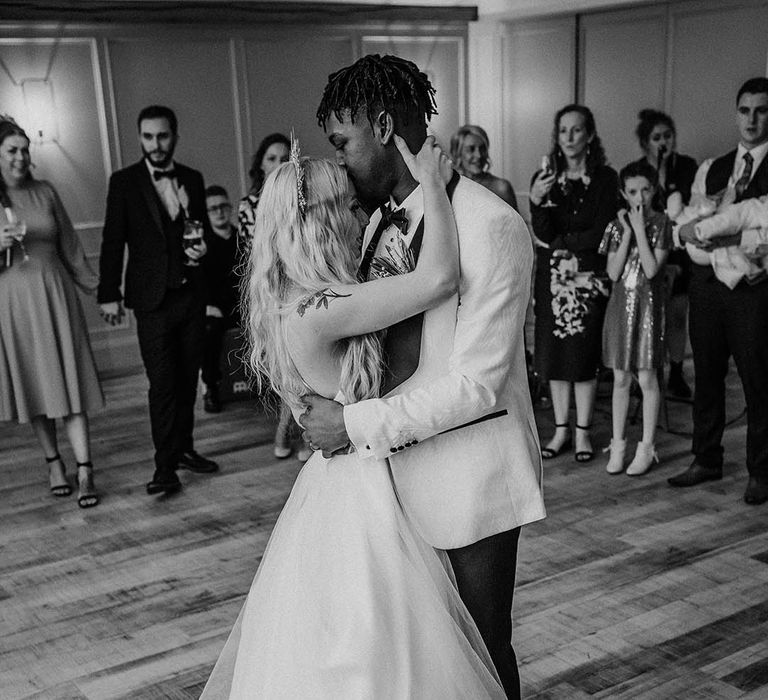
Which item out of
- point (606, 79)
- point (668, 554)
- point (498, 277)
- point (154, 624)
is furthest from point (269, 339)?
point (606, 79)

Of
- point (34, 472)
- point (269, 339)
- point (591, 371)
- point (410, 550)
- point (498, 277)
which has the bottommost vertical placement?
point (34, 472)

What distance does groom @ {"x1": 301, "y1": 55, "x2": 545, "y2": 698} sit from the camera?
69.7 inches

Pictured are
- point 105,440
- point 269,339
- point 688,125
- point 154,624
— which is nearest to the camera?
point 269,339

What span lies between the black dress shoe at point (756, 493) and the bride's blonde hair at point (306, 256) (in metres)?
2.79

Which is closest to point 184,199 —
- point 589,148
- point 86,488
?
point 86,488

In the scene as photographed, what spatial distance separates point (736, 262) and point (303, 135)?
4.67 meters

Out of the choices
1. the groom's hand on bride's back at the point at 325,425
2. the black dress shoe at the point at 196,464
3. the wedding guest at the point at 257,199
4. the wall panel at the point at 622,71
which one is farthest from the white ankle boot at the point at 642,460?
the wall panel at the point at 622,71

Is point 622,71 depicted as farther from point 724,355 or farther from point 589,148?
point 724,355

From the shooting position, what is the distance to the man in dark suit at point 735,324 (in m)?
4.00

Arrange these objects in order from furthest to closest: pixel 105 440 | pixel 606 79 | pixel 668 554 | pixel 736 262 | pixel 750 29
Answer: pixel 606 79 → pixel 750 29 → pixel 105 440 → pixel 736 262 → pixel 668 554

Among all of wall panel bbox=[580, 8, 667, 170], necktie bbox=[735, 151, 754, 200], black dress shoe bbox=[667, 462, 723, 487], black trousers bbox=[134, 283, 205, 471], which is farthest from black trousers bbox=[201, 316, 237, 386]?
wall panel bbox=[580, 8, 667, 170]

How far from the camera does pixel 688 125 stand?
6781mm

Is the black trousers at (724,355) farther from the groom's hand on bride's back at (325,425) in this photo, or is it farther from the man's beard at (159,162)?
the groom's hand on bride's back at (325,425)

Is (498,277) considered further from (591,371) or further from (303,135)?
(303,135)
